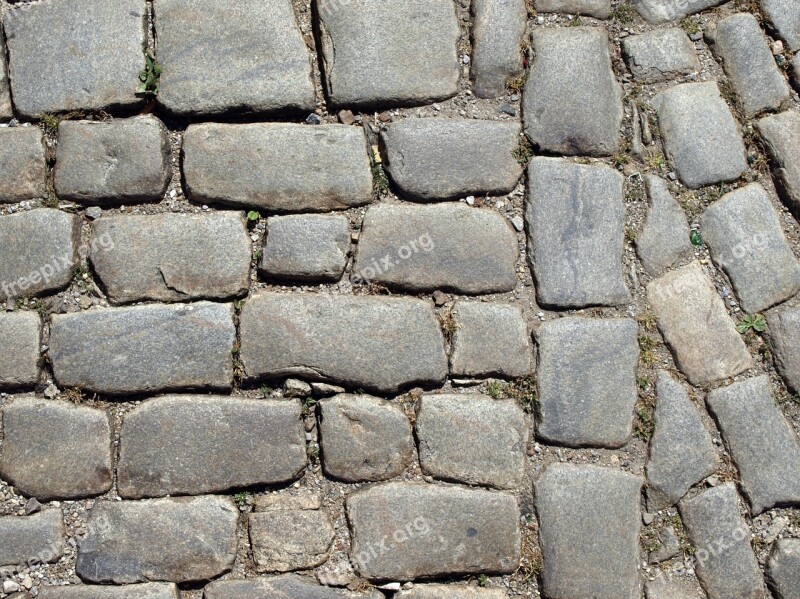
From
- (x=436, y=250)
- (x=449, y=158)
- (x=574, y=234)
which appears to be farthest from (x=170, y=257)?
(x=574, y=234)

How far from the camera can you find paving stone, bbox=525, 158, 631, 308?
2727 millimetres

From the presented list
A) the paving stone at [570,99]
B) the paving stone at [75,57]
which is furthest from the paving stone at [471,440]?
the paving stone at [75,57]

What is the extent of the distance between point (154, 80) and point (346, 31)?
687mm

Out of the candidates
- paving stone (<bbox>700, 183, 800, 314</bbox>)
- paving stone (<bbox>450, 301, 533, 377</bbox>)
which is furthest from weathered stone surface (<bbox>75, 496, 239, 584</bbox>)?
paving stone (<bbox>700, 183, 800, 314</bbox>)

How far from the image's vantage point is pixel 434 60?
9.14ft

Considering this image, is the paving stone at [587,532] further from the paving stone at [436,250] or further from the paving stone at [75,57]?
the paving stone at [75,57]

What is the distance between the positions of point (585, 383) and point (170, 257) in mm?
1468

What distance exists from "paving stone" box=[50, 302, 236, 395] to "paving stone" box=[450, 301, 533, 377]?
77 cm

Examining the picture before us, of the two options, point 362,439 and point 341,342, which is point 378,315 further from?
point 362,439

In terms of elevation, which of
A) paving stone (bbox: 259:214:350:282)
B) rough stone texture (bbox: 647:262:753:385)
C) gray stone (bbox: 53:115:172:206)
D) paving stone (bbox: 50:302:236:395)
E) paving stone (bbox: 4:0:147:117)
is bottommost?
paving stone (bbox: 50:302:236:395)

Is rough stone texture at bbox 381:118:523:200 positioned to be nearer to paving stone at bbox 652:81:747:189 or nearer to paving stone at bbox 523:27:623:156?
paving stone at bbox 523:27:623:156

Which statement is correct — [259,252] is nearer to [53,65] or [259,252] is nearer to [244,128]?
[244,128]

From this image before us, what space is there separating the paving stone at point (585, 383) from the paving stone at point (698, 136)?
2.26 ft

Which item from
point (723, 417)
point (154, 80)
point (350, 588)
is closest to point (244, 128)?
point (154, 80)
